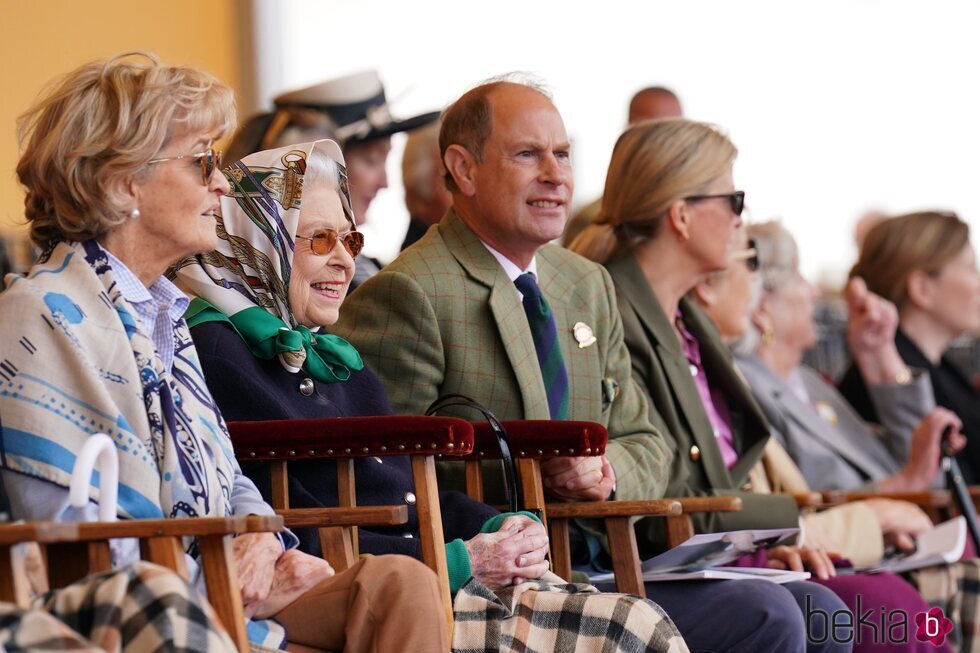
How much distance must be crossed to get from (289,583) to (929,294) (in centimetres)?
371

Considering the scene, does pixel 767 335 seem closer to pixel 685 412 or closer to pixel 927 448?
pixel 927 448

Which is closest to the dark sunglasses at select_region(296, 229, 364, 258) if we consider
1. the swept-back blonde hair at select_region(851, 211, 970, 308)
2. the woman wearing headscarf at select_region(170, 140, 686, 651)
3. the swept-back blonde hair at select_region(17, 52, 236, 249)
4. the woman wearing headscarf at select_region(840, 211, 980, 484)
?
the woman wearing headscarf at select_region(170, 140, 686, 651)

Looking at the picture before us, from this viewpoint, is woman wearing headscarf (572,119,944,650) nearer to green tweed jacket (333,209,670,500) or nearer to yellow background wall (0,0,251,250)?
green tweed jacket (333,209,670,500)

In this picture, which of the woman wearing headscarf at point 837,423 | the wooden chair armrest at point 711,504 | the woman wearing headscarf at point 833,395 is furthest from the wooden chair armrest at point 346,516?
the woman wearing headscarf at point 833,395

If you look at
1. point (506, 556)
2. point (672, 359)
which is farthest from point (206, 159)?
point (672, 359)

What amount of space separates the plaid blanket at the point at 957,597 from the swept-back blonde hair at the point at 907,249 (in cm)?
163

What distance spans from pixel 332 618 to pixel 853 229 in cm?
704

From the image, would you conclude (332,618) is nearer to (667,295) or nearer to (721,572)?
(721,572)

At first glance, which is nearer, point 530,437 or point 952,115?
point 530,437

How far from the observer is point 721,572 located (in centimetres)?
313

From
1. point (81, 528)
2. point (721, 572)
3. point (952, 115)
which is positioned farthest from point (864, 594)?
point (952, 115)

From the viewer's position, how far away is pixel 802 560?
3.60 m

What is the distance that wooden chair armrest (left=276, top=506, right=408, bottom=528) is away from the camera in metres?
2.32

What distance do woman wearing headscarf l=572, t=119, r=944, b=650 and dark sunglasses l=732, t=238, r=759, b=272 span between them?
29 cm
